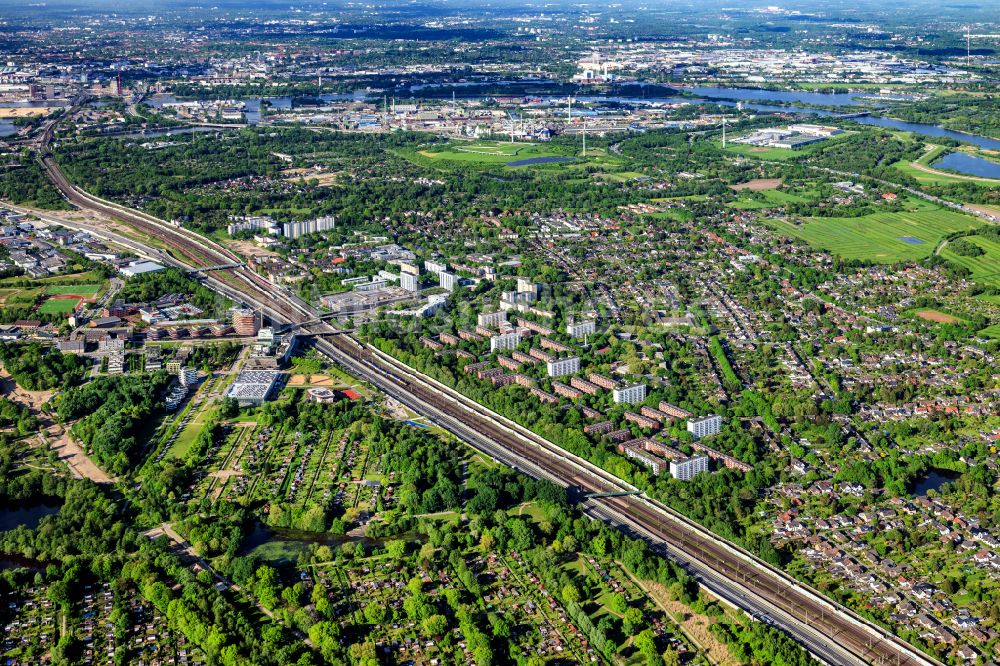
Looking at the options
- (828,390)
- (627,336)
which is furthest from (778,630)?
(627,336)

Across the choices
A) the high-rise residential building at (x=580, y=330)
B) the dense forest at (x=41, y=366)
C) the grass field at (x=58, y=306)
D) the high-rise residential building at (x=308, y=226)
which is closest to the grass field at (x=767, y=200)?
the high-rise residential building at (x=308, y=226)

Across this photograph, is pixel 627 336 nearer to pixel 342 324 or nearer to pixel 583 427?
pixel 583 427

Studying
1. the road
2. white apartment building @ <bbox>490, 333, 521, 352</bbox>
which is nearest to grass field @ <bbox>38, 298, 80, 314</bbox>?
the road

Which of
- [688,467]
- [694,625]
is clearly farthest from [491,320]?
[694,625]

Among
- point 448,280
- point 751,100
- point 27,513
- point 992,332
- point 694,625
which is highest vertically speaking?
point 751,100

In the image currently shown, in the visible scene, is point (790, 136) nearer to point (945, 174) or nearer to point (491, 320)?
point (945, 174)

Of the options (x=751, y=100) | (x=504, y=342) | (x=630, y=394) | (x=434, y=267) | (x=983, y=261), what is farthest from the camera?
(x=751, y=100)

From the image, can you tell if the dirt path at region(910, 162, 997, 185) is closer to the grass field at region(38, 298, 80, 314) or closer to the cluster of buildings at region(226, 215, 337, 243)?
the cluster of buildings at region(226, 215, 337, 243)
